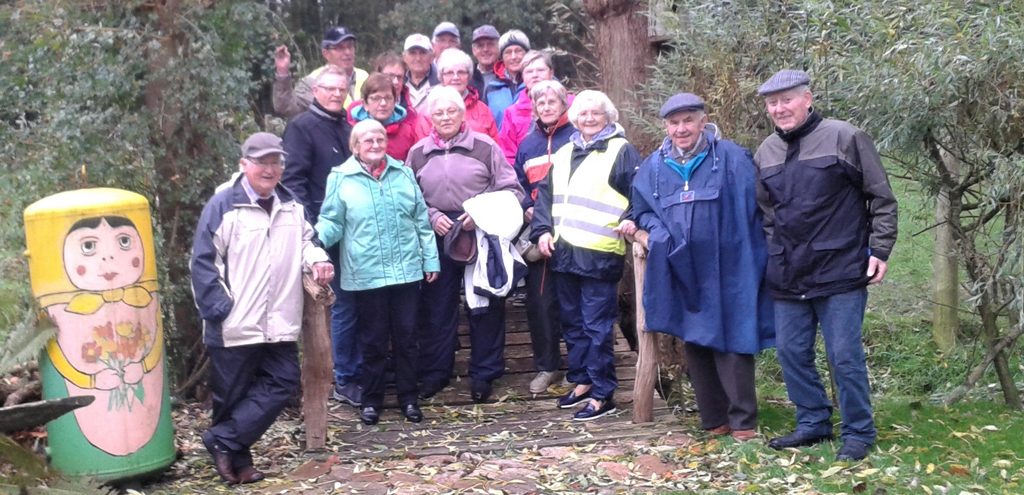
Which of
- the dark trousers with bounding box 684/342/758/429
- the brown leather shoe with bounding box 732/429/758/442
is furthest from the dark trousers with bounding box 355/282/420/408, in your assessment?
Answer: the brown leather shoe with bounding box 732/429/758/442

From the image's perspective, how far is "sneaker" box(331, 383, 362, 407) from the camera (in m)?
7.55

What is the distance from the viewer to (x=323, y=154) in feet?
23.9

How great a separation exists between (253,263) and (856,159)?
10.8ft

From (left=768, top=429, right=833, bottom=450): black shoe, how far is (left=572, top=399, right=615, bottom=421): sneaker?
129 centimetres

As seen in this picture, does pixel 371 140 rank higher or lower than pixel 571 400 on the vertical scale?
higher

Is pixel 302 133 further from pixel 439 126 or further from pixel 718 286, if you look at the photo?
pixel 718 286

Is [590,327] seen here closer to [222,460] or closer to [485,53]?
[222,460]

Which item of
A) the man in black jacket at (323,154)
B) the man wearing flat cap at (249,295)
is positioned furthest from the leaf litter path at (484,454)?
the man in black jacket at (323,154)

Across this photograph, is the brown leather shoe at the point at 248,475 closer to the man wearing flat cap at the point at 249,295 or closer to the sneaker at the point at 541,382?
Result: the man wearing flat cap at the point at 249,295

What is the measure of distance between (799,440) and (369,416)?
280cm

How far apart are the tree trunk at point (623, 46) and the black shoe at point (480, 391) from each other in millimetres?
2594

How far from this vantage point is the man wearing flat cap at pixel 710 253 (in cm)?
621

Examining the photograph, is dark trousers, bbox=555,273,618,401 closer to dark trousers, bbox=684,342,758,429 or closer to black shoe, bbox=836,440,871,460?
dark trousers, bbox=684,342,758,429

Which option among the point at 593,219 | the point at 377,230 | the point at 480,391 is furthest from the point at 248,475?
the point at 593,219
